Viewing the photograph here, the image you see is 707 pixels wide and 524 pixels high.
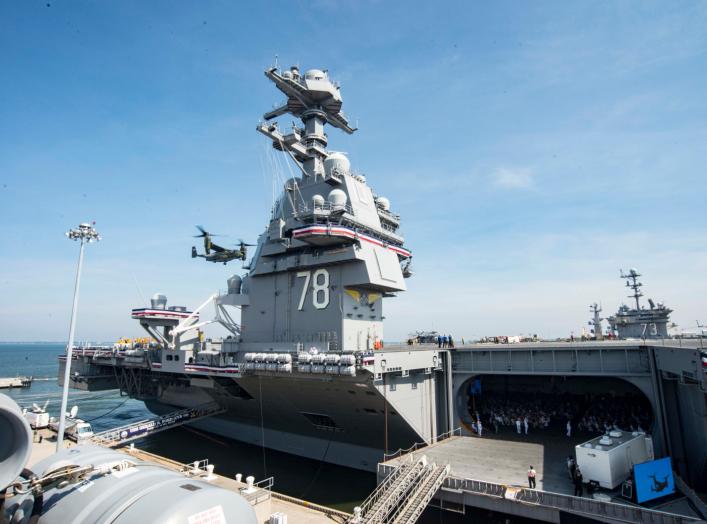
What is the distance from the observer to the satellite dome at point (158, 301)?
28228mm

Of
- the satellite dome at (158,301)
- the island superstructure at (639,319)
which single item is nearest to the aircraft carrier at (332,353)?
the satellite dome at (158,301)

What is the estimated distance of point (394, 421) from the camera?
1881 cm

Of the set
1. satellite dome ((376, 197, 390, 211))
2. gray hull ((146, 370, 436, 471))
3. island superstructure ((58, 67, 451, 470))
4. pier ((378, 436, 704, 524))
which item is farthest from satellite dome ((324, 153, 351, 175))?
pier ((378, 436, 704, 524))

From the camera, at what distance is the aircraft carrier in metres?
17.2

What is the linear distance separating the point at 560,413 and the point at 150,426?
24808mm

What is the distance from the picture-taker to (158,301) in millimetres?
28516

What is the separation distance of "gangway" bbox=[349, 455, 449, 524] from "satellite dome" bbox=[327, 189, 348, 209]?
12.6 metres

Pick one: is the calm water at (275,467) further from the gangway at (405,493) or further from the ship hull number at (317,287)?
the ship hull number at (317,287)

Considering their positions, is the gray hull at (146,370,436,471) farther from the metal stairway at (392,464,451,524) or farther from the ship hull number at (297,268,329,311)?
the ship hull number at (297,268,329,311)

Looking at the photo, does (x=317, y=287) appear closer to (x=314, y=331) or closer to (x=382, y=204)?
(x=314, y=331)

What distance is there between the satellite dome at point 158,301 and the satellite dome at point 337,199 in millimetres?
14664

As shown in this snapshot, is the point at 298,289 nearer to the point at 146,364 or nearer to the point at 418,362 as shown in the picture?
the point at 418,362

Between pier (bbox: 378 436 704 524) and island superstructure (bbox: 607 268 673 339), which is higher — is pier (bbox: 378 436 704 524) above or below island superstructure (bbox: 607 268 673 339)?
below

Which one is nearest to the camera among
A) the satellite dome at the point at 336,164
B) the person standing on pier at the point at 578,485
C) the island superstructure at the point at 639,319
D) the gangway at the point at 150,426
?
the person standing on pier at the point at 578,485
